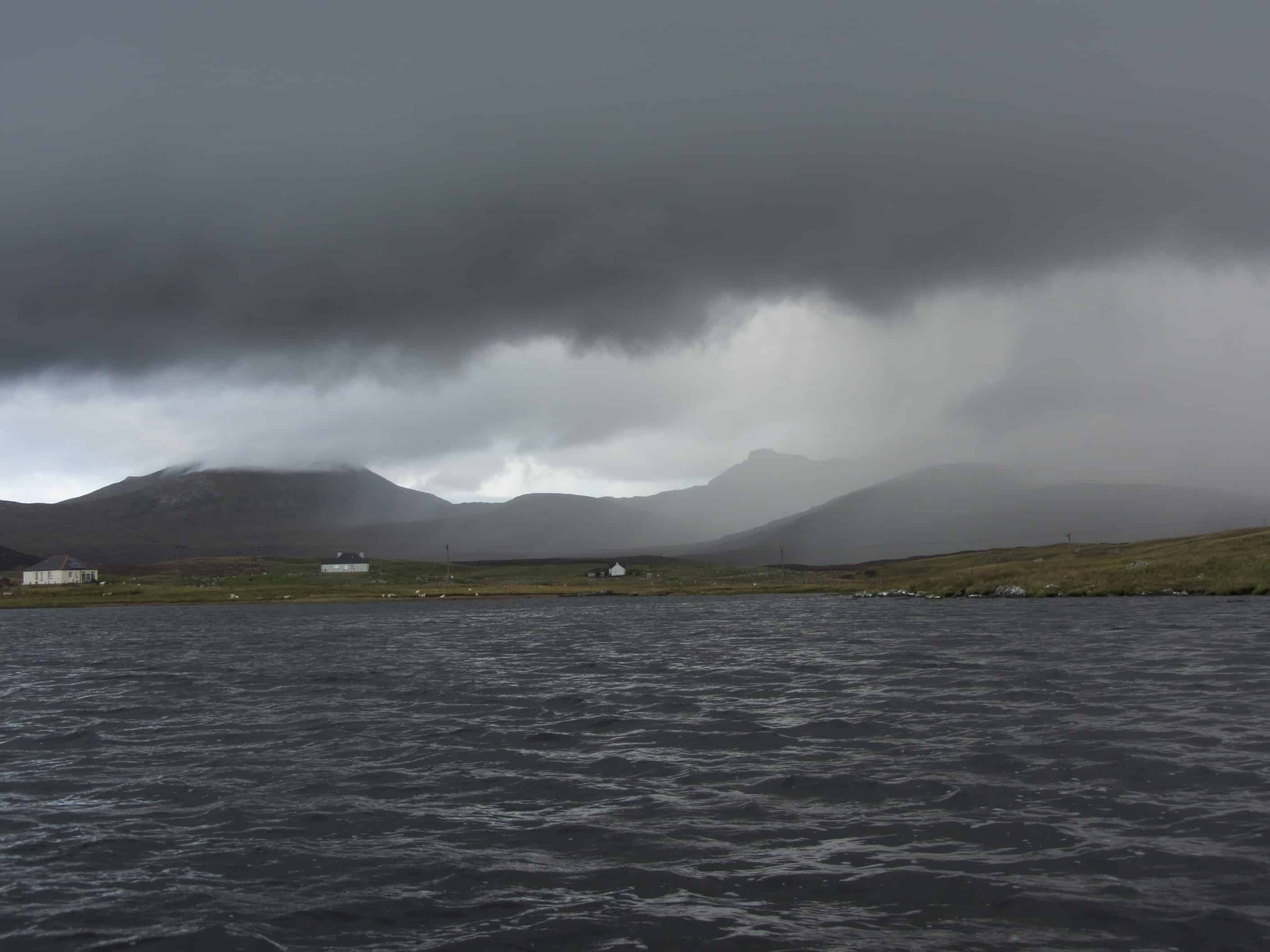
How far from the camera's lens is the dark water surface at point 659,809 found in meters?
15.9

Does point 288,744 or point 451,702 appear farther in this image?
point 451,702

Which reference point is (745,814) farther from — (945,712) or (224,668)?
(224,668)

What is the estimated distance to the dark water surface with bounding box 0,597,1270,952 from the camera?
1589 centimetres

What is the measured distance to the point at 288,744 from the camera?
3309 centimetres

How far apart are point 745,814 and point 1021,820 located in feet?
19.1

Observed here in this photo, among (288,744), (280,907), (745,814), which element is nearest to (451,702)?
(288,744)

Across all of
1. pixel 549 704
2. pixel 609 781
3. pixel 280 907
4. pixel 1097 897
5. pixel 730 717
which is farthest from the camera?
pixel 549 704

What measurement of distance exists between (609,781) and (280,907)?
10.6 metres

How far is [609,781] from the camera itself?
1030 inches

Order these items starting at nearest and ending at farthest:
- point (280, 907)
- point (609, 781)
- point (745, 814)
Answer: point (280, 907), point (745, 814), point (609, 781)

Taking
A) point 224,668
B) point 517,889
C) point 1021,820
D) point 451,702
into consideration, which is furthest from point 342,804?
point 224,668

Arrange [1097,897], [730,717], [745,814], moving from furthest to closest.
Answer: [730,717] → [745,814] → [1097,897]

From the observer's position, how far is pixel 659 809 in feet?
75.4

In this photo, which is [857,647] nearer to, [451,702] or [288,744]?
[451,702]
